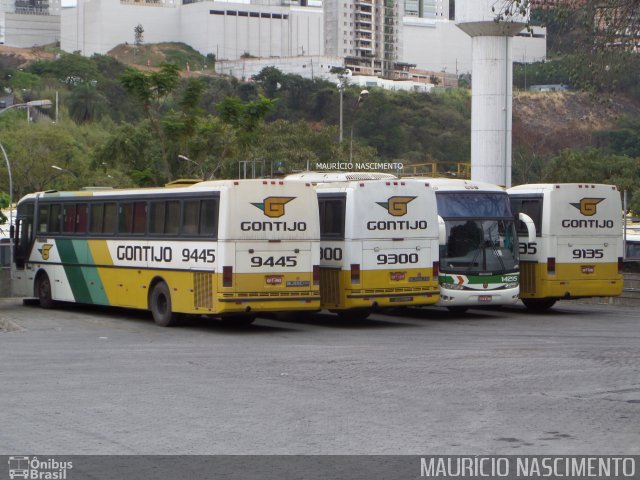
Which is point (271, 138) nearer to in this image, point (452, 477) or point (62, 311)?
point (62, 311)

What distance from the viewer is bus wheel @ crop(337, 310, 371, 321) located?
2461 cm

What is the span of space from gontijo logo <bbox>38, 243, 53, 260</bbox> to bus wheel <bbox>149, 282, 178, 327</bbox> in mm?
5525

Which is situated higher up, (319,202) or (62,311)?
(319,202)

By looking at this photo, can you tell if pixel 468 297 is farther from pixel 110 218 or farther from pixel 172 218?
pixel 110 218

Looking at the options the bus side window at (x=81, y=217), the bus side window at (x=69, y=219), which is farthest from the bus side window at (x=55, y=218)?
the bus side window at (x=81, y=217)

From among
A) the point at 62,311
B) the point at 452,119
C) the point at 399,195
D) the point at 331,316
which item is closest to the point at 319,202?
the point at 399,195

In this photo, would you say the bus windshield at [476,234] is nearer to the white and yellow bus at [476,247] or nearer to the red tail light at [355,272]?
the white and yellow bus at [476,247]

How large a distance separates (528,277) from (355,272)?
5.48 meters

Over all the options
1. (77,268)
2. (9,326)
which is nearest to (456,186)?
(77,268)

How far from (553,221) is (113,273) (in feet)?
31.1

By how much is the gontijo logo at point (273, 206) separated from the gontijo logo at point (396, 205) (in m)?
2.18

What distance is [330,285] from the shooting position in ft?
77.2

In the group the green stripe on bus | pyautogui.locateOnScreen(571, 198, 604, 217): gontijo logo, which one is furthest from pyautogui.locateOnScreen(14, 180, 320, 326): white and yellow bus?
pyautogui.locateOnScreen(571, 198, 604, 217): gontijo logo

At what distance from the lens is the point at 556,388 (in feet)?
45.3
